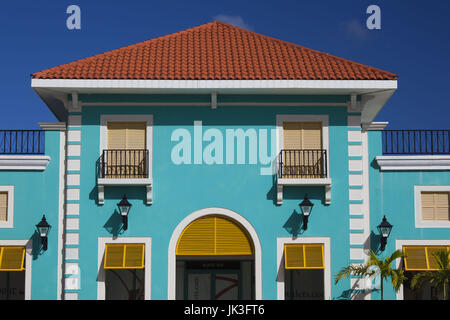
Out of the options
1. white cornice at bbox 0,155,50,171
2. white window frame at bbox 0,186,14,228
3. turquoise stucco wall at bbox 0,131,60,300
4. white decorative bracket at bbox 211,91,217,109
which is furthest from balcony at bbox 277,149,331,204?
white window frame at bbox 0,186,14,228

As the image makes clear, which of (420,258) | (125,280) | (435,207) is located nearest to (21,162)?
(125,280)

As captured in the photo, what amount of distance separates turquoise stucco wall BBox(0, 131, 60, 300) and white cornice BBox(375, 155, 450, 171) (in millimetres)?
10180

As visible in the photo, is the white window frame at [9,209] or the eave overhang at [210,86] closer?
the eave overhang at [210,86]

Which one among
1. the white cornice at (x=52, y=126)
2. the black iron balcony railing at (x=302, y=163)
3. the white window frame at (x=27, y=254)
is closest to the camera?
the white window frame at (x=27, y=254)

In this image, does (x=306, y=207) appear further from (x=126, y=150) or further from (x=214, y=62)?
(x=126, y=150)

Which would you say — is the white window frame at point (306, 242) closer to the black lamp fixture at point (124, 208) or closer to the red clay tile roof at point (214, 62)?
the black lamp fixture at point (124, 208)

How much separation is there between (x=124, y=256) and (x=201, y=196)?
2936 mm

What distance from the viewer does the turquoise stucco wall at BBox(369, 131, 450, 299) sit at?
1989 centimetres

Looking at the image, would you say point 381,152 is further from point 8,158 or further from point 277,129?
point 8,158

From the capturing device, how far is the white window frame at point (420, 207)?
784 inches

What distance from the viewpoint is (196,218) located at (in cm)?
1956

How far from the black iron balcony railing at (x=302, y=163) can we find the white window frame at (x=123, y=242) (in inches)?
184

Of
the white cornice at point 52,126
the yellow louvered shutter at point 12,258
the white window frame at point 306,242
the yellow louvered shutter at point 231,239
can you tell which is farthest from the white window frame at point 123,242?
the white window frame at point 306,242
